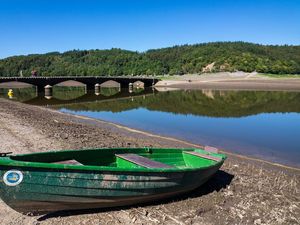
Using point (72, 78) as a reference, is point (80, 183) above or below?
below

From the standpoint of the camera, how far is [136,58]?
602 ft

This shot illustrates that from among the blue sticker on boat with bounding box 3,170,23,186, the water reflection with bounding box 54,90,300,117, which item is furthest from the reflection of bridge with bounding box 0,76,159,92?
the blue sticker on boat with bounding box 3,170,23,186

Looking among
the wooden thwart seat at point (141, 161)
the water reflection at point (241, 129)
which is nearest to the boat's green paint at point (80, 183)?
the wooden thwart seat at point (141, 161)

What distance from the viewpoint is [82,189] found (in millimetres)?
8203

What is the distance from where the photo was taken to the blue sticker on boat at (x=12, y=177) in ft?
24.6

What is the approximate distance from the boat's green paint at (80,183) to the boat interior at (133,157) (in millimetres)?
35

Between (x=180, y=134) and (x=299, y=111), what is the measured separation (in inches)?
771

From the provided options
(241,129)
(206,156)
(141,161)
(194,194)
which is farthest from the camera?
(241,129)

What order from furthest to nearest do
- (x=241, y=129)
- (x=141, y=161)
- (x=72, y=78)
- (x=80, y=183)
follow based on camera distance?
(x=72, y=78) → (x=241, y=129) → (x=141, y=161) → (x=80, y=183)

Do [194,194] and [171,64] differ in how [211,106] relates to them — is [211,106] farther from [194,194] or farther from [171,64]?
[171,64]

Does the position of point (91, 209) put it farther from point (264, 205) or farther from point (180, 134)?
point (180, 134)

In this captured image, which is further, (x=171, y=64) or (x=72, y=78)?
(x=171, y=64)

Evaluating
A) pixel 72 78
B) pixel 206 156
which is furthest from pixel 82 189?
pixel 72 78

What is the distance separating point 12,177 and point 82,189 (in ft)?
5.00
